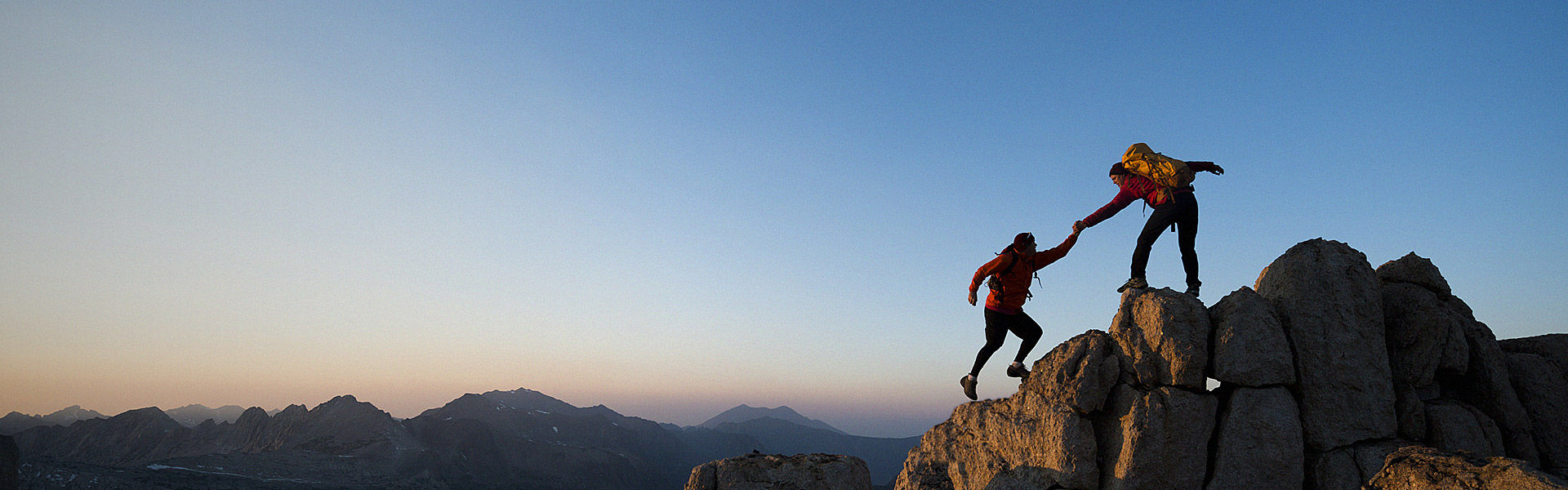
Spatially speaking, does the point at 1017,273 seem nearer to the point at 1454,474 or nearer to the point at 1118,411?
the point at 1118,411

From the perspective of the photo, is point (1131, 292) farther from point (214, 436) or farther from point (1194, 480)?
point (214, 436)

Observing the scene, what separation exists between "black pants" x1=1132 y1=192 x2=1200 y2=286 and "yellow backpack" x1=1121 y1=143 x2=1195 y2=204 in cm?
20

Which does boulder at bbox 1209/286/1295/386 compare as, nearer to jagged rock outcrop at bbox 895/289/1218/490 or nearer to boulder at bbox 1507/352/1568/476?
jagged rock outcrop at bbox 895/289/1218/490

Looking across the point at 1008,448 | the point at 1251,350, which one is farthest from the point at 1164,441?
the point at 1008,448

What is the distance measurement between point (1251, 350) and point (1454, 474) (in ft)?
14.4

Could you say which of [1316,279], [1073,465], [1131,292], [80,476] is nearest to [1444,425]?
[1316,279]

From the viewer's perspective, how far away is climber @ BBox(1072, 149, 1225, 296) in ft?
40.5

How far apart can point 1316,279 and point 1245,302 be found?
129 centimetres

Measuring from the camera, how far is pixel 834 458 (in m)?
10.7

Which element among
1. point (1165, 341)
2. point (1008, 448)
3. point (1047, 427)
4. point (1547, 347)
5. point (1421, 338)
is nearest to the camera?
point (1165, 341)

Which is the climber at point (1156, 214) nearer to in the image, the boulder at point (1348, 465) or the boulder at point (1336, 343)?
the boulder at point (1336, 343)

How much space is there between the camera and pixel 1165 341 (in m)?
10.9

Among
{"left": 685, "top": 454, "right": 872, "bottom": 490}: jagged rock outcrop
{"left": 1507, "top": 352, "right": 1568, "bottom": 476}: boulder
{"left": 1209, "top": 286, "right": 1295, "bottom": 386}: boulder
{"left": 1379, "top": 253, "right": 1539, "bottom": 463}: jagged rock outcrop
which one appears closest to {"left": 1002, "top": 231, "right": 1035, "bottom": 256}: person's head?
{"left": 1209, "top": 286, "right": 1295, "bottom": 386}: boulder

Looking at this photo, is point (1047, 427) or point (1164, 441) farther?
point (1047, 427)
